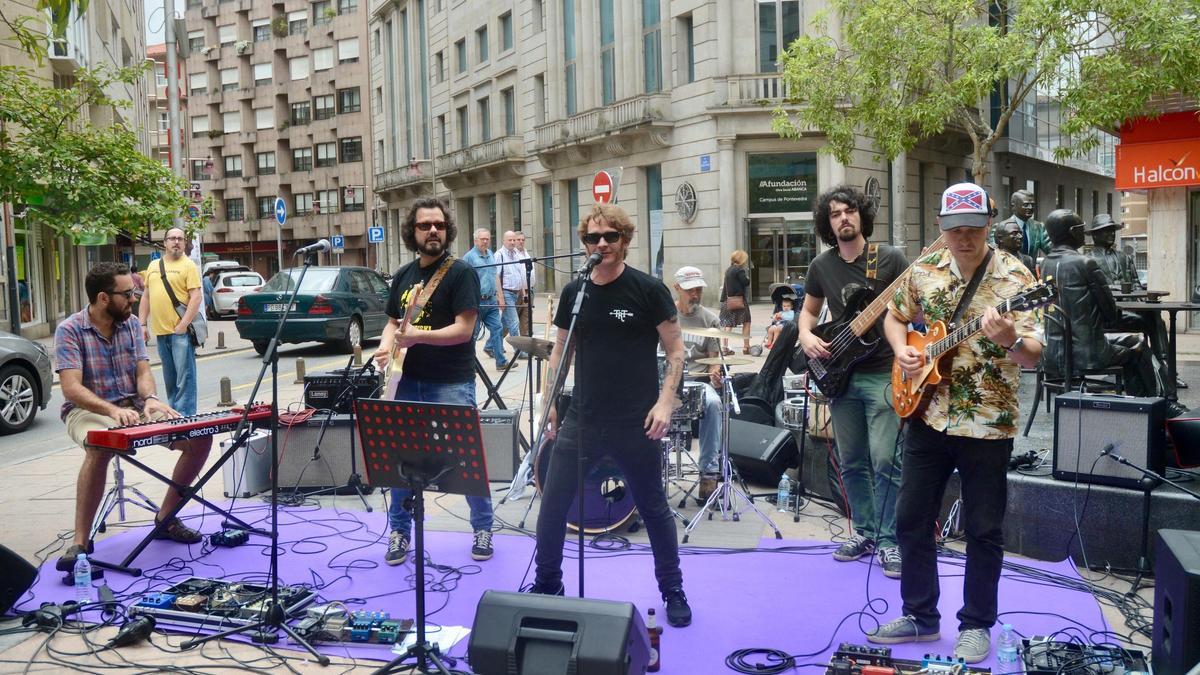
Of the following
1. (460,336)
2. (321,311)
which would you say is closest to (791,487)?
(460,336)

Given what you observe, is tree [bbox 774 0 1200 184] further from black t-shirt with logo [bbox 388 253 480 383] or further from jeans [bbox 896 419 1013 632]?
jeans [bbox 896 419 1013 632]

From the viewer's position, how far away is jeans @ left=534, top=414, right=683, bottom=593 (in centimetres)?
466

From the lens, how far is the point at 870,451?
5.39m

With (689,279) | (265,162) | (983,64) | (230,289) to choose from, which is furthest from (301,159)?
(689,279)

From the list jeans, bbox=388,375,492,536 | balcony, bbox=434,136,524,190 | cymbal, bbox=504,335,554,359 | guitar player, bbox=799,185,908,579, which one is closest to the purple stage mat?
jeans, bbox=388,375,492,536

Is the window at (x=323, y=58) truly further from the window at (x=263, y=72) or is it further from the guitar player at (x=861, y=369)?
the guitar player at (x=861, y=369)

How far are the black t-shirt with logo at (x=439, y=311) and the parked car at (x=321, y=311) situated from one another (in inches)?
422

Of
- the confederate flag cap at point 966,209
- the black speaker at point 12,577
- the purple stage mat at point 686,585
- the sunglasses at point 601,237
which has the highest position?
the confederate flag cap at point 966,209

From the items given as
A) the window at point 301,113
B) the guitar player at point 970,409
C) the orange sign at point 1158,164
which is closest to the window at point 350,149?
the window at point 301,113

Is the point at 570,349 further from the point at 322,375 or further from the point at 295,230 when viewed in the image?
the point at 295,230

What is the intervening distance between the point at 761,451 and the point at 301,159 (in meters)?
61.5

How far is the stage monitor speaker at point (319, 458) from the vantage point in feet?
25.2

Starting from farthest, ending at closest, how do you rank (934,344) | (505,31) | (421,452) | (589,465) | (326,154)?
(326,154) < (505,31) < (589,465) < (421,452) < (934,344)

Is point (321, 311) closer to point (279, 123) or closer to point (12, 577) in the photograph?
point (12, 577)
